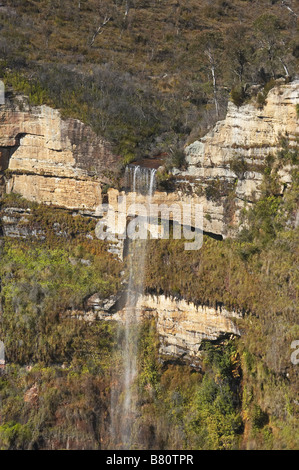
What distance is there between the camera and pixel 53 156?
23.1m

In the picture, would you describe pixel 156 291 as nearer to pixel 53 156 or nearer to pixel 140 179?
pixel 140 179

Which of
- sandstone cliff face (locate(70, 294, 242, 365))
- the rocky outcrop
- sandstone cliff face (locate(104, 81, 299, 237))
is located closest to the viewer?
the rocky outcrop

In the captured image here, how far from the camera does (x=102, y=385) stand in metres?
20.4

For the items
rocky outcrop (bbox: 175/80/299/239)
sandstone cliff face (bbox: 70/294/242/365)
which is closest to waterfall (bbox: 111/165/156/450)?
sandstone cliff face (bbox: 70/294/242/365)

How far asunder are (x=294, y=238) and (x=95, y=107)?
1335 centimetres

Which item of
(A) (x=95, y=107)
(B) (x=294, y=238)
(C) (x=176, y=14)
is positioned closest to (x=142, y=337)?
(B) (x=294, y=238)

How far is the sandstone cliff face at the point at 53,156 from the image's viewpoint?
22.6 m

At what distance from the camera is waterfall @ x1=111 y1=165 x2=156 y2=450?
19438mm

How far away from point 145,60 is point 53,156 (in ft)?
55.2

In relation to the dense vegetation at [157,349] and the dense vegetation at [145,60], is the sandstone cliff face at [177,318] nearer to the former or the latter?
the dense vegetation at [157,349]

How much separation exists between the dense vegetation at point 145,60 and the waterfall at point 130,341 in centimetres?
174

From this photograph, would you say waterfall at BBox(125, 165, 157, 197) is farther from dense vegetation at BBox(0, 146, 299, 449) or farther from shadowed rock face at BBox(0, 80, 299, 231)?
dense vegetation at BBox(0, 146, 299, 449)

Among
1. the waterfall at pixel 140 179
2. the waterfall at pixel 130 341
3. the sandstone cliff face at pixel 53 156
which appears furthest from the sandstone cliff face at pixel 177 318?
the sandstone cliff face at pixel 53 156

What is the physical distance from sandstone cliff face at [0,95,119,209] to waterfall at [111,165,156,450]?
72.4 inches
